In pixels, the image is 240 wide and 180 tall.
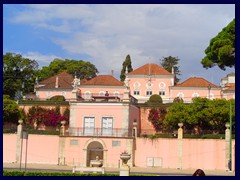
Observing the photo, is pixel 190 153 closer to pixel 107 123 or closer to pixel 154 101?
pixel 107 123

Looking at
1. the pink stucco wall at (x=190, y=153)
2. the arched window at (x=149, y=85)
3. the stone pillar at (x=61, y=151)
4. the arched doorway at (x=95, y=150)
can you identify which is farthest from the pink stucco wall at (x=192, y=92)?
the stone pillar at (x=61, y=151)

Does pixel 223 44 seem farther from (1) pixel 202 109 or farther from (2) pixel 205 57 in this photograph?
(1) pixel 202 109

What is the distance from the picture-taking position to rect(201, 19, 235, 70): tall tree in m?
22.2

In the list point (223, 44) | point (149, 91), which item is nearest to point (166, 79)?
point (149, 91)

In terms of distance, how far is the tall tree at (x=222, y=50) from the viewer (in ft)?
72.7

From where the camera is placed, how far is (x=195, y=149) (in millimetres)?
29359

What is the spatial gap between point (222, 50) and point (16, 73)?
28.6 metres

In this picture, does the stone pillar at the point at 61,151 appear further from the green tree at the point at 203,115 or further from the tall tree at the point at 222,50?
the tall tree at the point at 222,50

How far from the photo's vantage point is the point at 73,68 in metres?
59.9

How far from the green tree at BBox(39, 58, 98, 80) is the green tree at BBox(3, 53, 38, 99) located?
9966mm

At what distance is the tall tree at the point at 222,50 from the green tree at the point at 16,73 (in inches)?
999

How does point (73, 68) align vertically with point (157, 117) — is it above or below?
above

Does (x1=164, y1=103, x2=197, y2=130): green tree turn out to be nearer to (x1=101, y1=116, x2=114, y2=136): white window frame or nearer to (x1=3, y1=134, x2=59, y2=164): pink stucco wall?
(x1=101, y1=116, x2=114, y2=136): white window frame

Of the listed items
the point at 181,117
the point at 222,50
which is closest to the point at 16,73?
the point at 181,117
